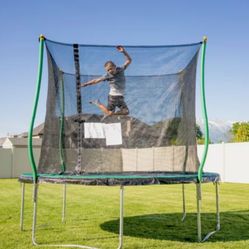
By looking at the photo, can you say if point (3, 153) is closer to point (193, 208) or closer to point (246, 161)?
point (246, 161)

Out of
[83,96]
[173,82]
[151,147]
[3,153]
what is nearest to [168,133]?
[151,147]

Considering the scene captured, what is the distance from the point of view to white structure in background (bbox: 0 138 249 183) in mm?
11414

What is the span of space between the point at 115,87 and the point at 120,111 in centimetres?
21

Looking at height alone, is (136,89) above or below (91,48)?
below

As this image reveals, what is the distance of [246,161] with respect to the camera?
1127cm

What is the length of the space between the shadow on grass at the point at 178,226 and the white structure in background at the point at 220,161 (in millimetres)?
7172

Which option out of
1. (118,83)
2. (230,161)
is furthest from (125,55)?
(230,161)

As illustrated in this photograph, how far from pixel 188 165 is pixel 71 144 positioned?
38.6 inches

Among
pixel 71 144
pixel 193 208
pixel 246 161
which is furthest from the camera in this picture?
pixel 246 161

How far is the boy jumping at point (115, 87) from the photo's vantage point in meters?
3.39

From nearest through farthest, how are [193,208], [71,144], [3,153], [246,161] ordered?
[71,144] → [193,208] → [246,161] → [3,153]

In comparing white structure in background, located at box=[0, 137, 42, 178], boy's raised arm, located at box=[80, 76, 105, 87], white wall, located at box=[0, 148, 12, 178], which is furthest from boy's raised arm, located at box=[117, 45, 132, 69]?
white wall, located at box=[0, 148, 12, 178]

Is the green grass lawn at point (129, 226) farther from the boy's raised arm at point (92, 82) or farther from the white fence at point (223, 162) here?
the white fence at point (223, 162)

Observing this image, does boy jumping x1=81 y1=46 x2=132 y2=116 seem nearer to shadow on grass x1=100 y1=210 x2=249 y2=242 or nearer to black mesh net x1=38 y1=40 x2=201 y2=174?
black mesh net x1=38 y1=40 x2=201 y2=174
